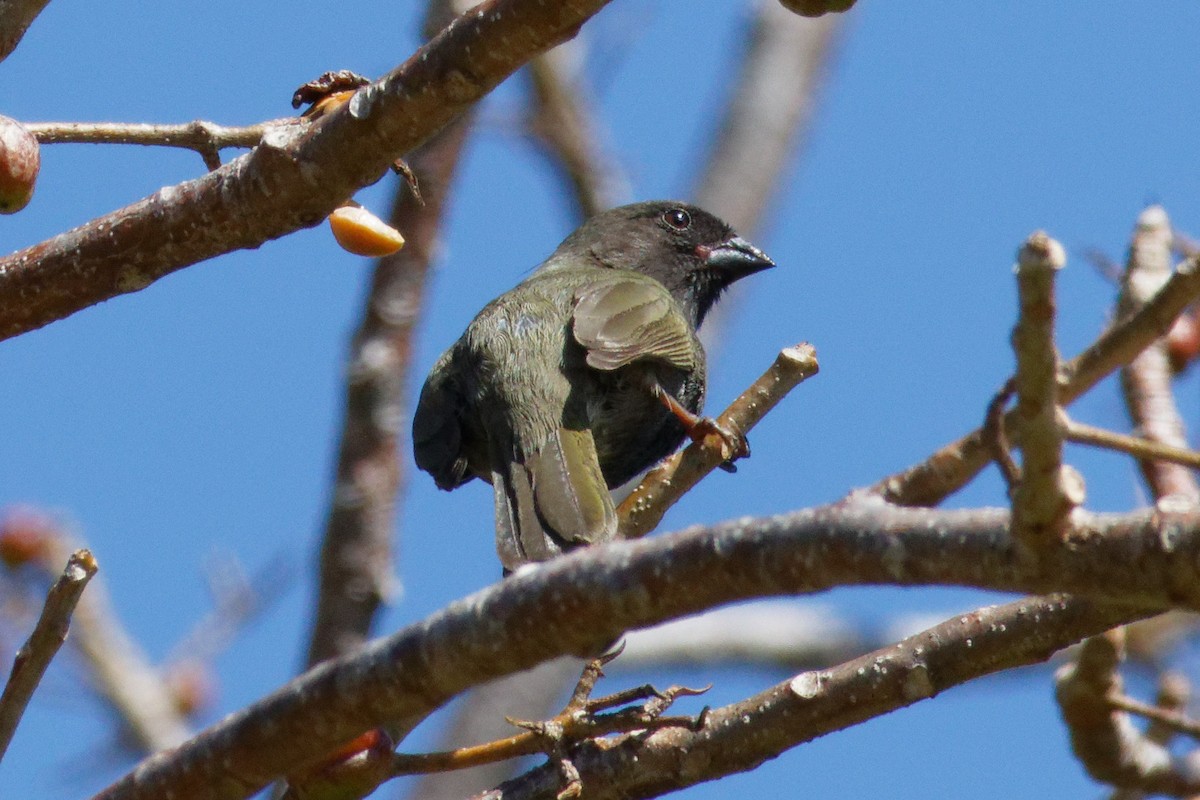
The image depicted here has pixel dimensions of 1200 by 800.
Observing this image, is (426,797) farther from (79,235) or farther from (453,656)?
(453,656)

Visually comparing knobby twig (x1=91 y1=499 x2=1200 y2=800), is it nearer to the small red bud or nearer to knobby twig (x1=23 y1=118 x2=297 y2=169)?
knobby twig (x1=23 y1=118 x2=297 y2=169)

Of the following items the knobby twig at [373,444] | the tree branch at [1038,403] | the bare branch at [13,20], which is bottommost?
the tree branch at [1038,403]

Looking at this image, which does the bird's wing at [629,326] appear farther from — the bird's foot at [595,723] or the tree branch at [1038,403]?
the tree branch at [1038,403]

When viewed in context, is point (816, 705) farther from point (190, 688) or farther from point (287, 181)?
A: point (190, 688)

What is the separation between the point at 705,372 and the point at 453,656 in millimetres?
3074

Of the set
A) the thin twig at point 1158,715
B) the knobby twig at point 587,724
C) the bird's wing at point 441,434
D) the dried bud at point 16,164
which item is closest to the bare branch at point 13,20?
the dried bud at point 16,164

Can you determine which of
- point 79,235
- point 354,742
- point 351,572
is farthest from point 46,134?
point 351,572

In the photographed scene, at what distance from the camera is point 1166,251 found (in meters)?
3.91

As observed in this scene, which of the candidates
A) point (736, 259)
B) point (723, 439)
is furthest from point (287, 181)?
point (736, 259)

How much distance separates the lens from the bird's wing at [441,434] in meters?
4.55

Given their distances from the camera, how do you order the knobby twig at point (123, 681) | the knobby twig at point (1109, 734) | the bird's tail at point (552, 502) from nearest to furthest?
the knobby twig at point (1109, 734) → the bird's tail at point (552, 502) → the knobby twig at point (123, 681)

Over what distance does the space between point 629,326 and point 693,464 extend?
101cm

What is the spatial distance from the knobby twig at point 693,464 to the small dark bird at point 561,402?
0.22 meters

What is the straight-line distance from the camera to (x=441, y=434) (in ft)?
15.0
